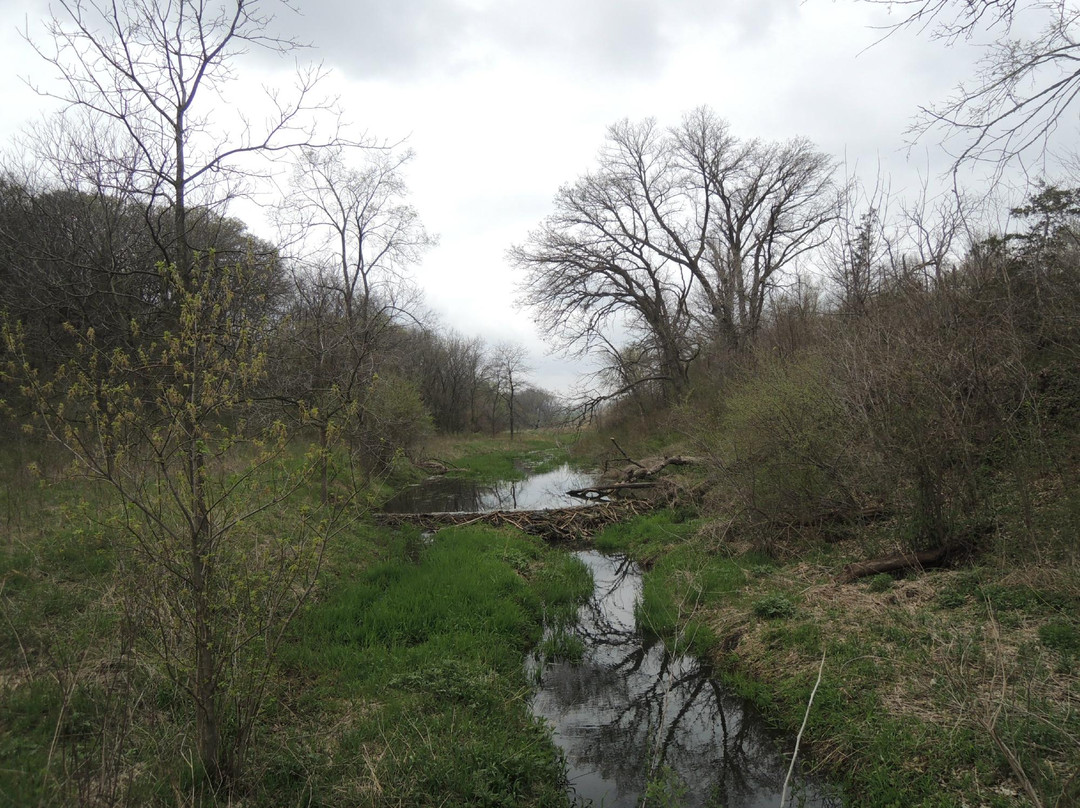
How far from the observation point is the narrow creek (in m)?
4.29

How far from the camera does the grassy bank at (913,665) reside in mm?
3408

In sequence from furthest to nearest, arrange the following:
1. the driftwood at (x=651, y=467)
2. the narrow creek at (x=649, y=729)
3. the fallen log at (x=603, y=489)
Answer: the driftwood at (x=651, y=467) < the fallen log at (x=603, y=489) < the narrow creek at (x=649, y=729)

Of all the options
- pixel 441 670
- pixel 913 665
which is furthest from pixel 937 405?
pixel 441 670

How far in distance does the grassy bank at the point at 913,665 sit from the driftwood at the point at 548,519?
4730 mm

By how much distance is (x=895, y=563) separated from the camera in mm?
6715

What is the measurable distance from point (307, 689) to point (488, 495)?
14.4 m

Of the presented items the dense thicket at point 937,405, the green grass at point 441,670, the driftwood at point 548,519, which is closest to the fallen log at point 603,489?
the driftwood at point 548,519

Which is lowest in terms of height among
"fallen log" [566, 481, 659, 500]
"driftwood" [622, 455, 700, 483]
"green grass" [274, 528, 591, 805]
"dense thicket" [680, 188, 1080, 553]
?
"green grass" [274, 528, 591, 805]

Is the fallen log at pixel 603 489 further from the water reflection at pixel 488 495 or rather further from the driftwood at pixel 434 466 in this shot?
the driftwood at pixel 434 466

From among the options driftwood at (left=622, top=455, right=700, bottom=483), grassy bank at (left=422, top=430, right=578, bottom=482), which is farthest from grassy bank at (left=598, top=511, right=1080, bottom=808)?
grassy bank at (left=422, top=430, right=578, bottom=482)

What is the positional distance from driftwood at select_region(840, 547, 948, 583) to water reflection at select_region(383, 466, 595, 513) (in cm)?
833

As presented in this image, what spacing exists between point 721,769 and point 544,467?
24320 mm

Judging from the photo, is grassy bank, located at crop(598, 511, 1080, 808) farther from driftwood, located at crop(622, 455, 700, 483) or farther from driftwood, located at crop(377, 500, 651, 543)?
driftwood, located at crop(622, 455, 700, 483)

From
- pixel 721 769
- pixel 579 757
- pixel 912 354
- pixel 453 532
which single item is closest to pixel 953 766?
pixel 721 769
